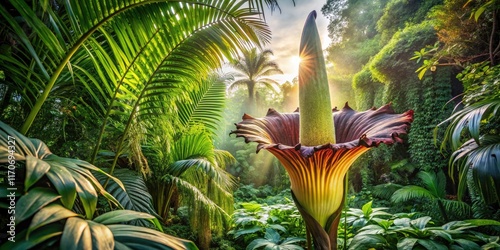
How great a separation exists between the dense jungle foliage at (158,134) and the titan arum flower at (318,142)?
14 cm

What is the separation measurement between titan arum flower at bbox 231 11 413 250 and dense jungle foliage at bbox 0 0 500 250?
142mm

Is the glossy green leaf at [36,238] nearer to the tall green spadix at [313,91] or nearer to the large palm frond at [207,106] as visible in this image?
the tall green spadix at [313,91]

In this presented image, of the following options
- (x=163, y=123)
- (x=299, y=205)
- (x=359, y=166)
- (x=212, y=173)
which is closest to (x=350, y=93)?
(x=359, y=166)

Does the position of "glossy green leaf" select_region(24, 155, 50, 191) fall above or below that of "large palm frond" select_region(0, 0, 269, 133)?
Result: below

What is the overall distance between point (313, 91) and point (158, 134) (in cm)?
136

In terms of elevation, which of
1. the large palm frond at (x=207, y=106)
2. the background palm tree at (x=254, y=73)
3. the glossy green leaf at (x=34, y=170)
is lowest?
the glossy green leaf at (x=34, y=170)

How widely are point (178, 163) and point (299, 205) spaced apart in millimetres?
1939

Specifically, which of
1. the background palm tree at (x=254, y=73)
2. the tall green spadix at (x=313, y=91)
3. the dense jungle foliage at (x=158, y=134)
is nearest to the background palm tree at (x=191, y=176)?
the dense jungle foliage at (x=158, y=134)

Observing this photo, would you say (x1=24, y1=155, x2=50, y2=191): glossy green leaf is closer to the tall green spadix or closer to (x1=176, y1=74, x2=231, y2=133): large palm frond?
the tall green spadix

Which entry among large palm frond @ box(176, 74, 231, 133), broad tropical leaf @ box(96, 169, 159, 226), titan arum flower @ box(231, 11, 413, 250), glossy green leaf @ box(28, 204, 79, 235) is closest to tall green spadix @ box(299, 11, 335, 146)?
titan arum flower @ box(231, 11, 413, 250)

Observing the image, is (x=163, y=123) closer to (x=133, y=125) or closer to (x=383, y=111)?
(x=133, y=125)

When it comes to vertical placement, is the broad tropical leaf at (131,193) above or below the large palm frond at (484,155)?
below

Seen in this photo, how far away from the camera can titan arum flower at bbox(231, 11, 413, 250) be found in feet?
1.96

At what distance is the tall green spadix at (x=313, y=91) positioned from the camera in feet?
2.25
